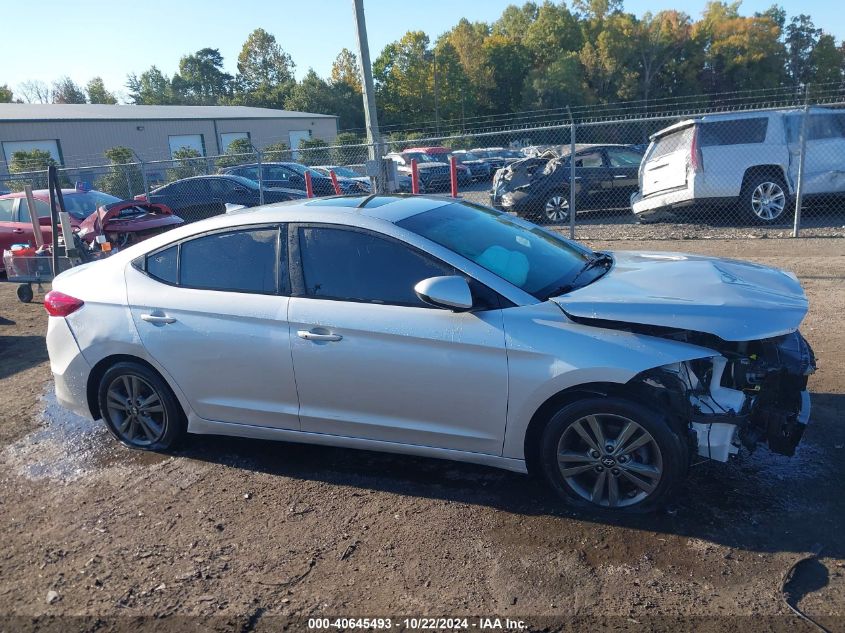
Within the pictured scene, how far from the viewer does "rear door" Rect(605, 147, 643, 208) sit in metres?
14.1

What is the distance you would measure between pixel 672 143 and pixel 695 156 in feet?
2.27

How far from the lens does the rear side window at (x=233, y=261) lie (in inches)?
165

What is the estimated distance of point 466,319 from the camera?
362cm

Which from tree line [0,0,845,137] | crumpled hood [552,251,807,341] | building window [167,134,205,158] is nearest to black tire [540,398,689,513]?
crumpled hood [552,251,807,341]

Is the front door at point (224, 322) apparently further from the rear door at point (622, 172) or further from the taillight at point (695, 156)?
the rear door at point (622, 172)

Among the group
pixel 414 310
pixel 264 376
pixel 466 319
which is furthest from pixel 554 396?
pixel 264 376

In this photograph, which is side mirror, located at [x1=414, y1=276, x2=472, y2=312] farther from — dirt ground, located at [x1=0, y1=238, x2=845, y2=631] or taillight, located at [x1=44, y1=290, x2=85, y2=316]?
taillight, located at [x1=44, y1=290, x2=85, y2=316]

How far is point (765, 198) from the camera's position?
11461mm

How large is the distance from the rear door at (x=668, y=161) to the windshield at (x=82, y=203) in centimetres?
918

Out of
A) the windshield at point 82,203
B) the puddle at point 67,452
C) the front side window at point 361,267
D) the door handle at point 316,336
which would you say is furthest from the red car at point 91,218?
the door handle at point 316,336

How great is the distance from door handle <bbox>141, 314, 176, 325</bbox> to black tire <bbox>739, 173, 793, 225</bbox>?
10101mm

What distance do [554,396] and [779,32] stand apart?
232 feet

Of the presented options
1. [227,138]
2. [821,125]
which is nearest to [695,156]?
[821,125]

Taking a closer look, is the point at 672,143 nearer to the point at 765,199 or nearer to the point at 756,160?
the point at 756,160
